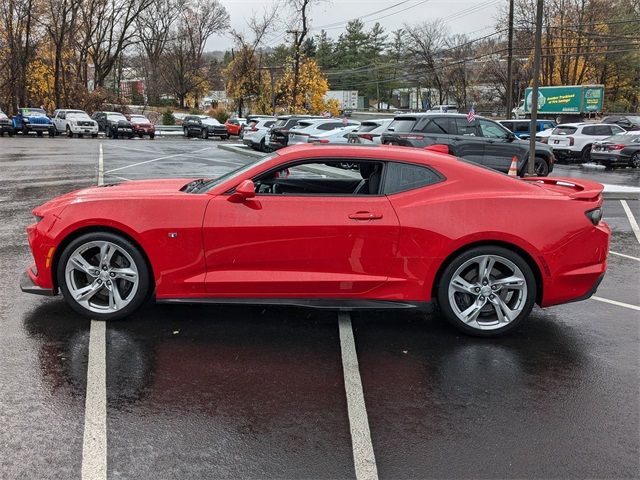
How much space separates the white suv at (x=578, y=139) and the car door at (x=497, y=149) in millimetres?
9331

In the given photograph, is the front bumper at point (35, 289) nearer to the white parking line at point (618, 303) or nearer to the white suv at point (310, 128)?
the white parking line at point (618, 303)

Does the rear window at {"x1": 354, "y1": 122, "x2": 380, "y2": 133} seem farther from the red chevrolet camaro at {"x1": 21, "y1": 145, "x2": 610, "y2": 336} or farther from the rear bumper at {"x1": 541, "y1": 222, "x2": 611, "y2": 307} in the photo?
the rear bumper at {"x1": 541, "y1": 222, "x2": 611, "y2": 307}

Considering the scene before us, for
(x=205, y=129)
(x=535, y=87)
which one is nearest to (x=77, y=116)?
(x=205, y=129)

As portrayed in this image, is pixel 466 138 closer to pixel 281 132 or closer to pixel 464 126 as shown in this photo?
pixel 464 126

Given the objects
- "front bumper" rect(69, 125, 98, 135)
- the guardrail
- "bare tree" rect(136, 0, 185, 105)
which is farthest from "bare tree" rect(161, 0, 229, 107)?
"front bumper" rect(69, 125, 98, 135)

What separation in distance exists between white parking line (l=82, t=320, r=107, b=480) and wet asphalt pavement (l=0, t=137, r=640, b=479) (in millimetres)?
41

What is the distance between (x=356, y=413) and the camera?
3637 mm

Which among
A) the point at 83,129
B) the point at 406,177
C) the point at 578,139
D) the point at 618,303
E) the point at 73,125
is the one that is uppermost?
the point at 73,125

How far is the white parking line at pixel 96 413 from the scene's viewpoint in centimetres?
303

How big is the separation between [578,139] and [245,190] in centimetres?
2233

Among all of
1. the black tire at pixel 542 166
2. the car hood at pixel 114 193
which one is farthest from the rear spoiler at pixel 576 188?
the black tire at pixel 542 166

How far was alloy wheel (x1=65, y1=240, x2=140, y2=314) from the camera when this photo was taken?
16.1ft

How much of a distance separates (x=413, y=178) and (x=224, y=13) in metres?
78.8

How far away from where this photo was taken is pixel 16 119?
39.1 m
